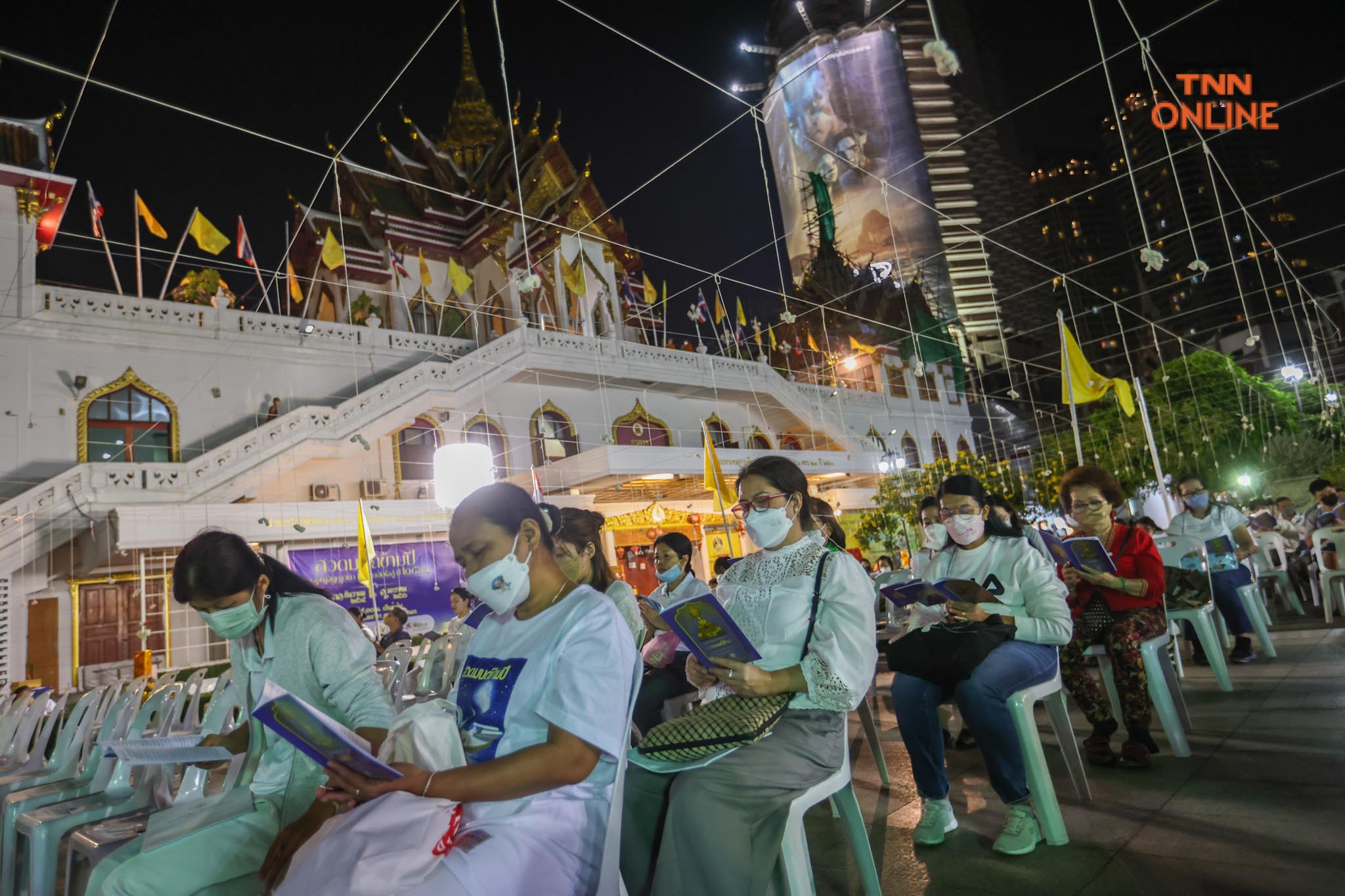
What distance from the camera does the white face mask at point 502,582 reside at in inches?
64.4

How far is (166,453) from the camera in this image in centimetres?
1243

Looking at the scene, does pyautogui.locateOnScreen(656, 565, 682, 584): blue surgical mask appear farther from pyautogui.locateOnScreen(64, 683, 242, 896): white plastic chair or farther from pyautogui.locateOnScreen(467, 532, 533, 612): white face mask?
pyautogui.locateOnScreen(467, 532, 533, 612): white face mask

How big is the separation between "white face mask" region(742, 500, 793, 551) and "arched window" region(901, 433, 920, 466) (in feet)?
73.9

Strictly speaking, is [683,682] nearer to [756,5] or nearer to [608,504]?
[608,504]

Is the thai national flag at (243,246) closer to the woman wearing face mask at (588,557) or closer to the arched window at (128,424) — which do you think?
the arched window at (128,424)

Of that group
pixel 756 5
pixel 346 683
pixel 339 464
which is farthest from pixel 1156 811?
pixel 756 5

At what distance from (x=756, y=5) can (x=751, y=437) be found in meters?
32.3

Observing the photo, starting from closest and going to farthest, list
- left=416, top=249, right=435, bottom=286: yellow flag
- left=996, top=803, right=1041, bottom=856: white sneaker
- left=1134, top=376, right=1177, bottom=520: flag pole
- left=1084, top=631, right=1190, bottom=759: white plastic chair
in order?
left=996, top=803, right=1041, bottom=856: white sneaker → left=1084, top=631, right=1190, bottom=759: white plastic chair → left=1134, top=376, right=1177, bottom=520: flag pole → left=416, top=249, right=435, bottom=286: yellow flag

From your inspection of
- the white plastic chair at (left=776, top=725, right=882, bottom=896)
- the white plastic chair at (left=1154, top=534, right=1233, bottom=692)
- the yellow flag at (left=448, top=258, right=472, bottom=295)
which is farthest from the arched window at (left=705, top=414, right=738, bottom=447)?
the white plastic chair at (left=776, top=725, right=882, bottom=896)

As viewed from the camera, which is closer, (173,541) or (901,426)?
(173,541)

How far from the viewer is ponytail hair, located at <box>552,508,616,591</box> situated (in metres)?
3.46

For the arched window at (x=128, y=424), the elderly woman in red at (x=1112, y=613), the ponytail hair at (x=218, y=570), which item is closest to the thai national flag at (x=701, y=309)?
the arched window at (x=128, y=424)

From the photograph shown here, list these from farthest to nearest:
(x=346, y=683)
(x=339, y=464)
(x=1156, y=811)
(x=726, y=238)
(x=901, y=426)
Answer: (x=901, y=426)
(x=726, y=238)
(x=339, y=464)
(x=1156, y=811)
(x=346, y=683)

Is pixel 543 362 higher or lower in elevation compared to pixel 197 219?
lower
